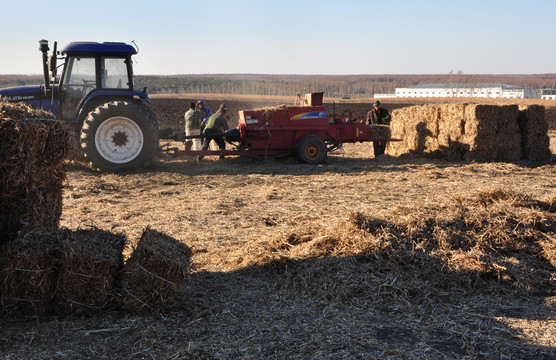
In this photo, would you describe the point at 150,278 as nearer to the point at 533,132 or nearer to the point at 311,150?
the point at 311,150

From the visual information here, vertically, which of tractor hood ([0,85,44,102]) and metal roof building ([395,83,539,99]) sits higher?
metal roof building ([395,83,539,99])

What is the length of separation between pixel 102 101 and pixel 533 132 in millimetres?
11285

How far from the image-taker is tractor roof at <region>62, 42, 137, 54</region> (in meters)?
11.4

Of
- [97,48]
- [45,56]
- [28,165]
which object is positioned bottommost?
[28,165]

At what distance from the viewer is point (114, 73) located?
38.8 feet

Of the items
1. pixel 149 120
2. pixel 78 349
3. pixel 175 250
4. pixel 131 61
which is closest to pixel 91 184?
pixel 149 120

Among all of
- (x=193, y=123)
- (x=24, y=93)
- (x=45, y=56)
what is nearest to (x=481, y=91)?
(x=193, y=123)

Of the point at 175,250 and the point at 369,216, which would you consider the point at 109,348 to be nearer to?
the point at 175,250

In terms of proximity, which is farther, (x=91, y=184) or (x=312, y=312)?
(x=91, y=184)

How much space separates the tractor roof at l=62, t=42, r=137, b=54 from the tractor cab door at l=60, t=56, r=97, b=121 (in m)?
0.18

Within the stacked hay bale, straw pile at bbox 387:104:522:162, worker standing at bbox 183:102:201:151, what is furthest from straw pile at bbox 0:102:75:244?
the stacked hay bale

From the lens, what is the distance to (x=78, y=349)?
371cm

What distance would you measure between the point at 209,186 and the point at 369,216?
513 centimetres

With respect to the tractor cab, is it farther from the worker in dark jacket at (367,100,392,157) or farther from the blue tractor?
the worker in dark jacket at (367,100,392,157)
